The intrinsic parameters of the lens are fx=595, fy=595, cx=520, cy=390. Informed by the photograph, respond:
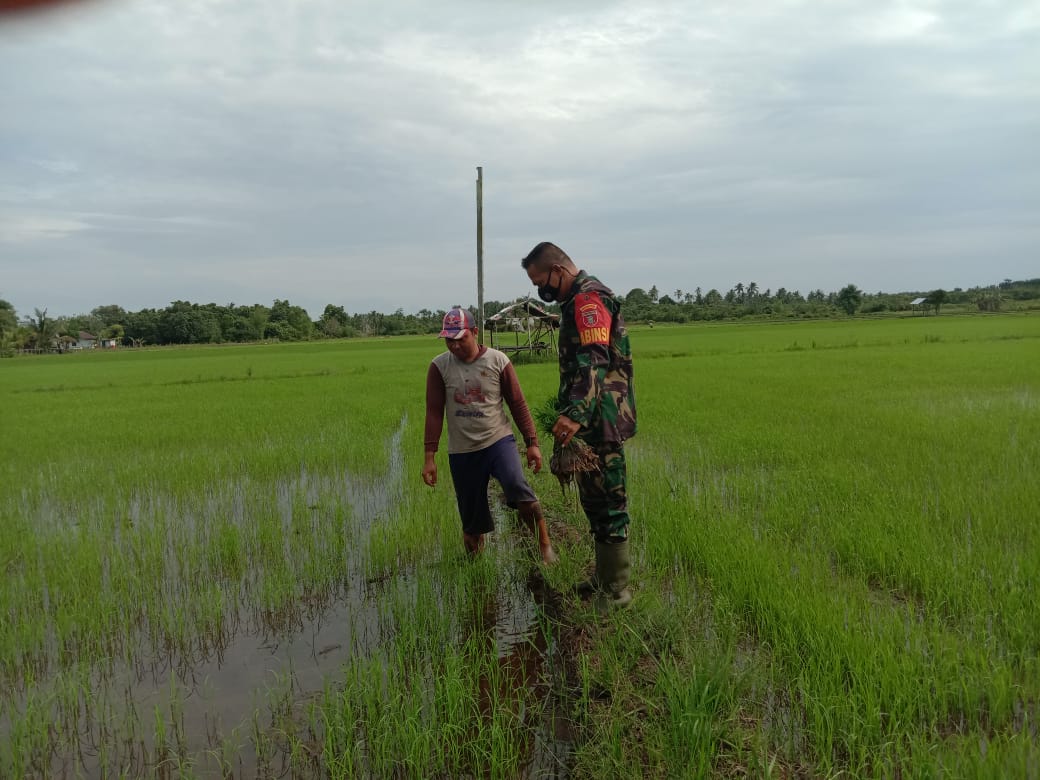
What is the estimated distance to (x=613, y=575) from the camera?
288 centimetres

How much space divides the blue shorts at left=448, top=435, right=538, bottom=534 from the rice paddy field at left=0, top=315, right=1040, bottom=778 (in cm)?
31

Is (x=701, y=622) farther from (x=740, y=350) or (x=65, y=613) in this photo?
(x=740, y=350)

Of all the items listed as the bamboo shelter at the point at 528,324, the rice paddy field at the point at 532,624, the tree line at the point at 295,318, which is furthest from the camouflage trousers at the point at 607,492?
the tree line at the point at 295,318

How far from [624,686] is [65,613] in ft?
9.32

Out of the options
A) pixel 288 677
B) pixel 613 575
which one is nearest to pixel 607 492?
pixel 613 575

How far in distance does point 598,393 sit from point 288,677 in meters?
1.79

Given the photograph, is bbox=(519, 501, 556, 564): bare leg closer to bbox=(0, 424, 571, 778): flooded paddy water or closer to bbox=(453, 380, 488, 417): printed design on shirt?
bbox=(0, 424, 571, 778): flooded paddy water

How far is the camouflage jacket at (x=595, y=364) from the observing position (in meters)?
2.58

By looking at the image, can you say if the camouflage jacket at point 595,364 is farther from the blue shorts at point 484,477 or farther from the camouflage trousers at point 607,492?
the blue shorts at point 484,477

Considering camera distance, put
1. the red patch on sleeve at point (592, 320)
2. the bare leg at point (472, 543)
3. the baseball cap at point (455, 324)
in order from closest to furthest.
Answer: the red patch on sleeve at point (592, 320) → the baseball cap at point (455, 324) → the bare leg at point (472, 543)

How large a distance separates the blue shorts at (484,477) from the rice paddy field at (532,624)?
31 cm

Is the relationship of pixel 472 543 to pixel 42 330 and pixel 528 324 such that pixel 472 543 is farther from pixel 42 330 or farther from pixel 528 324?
pixel 42 330

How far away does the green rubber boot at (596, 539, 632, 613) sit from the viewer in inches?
112

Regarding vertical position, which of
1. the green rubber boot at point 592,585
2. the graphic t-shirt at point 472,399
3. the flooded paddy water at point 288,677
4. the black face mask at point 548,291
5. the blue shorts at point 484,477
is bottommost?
the flooded paddy water at point 288,677
